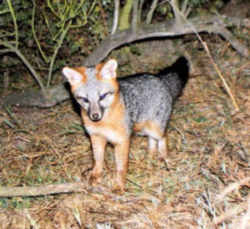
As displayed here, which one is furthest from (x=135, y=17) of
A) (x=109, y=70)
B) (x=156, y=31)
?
(x=109, y=70)

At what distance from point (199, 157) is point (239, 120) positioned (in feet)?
3.54

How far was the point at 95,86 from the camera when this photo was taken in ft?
13.0

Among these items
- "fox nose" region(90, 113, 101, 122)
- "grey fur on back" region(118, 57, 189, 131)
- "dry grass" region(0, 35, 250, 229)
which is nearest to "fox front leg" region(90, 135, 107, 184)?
"dry grass" region(0, 35, 250, 229)

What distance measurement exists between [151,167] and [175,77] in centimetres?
143

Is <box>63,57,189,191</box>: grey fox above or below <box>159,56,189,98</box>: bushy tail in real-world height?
below

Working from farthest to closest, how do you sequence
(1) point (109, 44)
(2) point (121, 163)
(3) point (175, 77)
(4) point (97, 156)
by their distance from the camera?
(1) point (109, 44) < (3) point (175, 77) < (4) point (97, 156) < (2) point (121, 163)

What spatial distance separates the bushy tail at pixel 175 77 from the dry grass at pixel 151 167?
0.60 m

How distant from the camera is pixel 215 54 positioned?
7070 mm

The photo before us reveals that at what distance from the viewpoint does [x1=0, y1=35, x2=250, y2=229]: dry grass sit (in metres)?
3.68

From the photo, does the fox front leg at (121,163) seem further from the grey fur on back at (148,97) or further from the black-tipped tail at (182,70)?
the black-tipped tail at (182,70)

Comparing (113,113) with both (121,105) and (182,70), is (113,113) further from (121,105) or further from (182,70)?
(182,70)

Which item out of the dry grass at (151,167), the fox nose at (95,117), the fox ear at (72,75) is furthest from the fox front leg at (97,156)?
the fox ear at (72,75)

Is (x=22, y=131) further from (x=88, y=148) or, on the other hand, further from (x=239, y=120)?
(x=239, y=120)

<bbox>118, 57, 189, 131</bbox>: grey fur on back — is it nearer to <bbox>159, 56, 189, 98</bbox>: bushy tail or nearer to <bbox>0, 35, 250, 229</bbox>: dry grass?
<bbox>159, 56, 189, 98</bbox>: bushy tail
